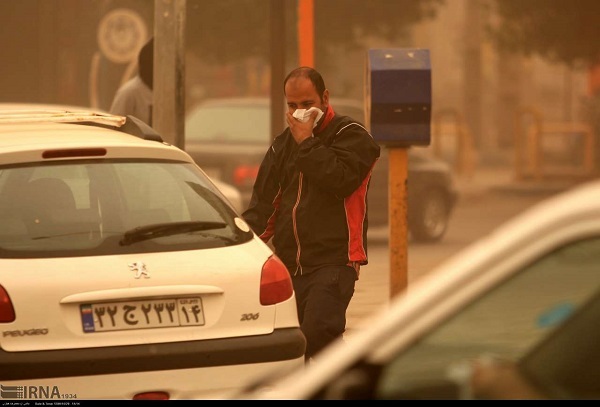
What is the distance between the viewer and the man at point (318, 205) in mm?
6629

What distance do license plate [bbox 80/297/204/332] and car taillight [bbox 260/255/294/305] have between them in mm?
318

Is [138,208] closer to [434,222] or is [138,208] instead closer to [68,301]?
[68,301]

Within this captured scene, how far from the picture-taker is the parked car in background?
1536 centimetres

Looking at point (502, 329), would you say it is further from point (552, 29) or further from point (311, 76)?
point (552, 29)

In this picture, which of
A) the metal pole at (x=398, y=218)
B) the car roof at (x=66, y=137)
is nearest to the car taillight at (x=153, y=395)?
the car roof at (x=66, y=137)

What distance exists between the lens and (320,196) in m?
6.73

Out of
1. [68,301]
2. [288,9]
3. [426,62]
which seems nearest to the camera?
[68,301]

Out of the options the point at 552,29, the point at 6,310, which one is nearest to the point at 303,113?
the point at 6,310

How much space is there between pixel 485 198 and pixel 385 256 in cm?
955

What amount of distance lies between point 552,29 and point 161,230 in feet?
77.0

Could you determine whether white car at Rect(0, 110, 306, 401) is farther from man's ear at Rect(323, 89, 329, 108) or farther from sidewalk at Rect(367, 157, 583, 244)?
sidewalk at Rect(367, 157, 583, 244)

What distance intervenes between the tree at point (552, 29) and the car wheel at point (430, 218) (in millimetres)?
11697

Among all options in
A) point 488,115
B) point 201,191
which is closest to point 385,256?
point 201,191

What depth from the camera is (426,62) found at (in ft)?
27.8
